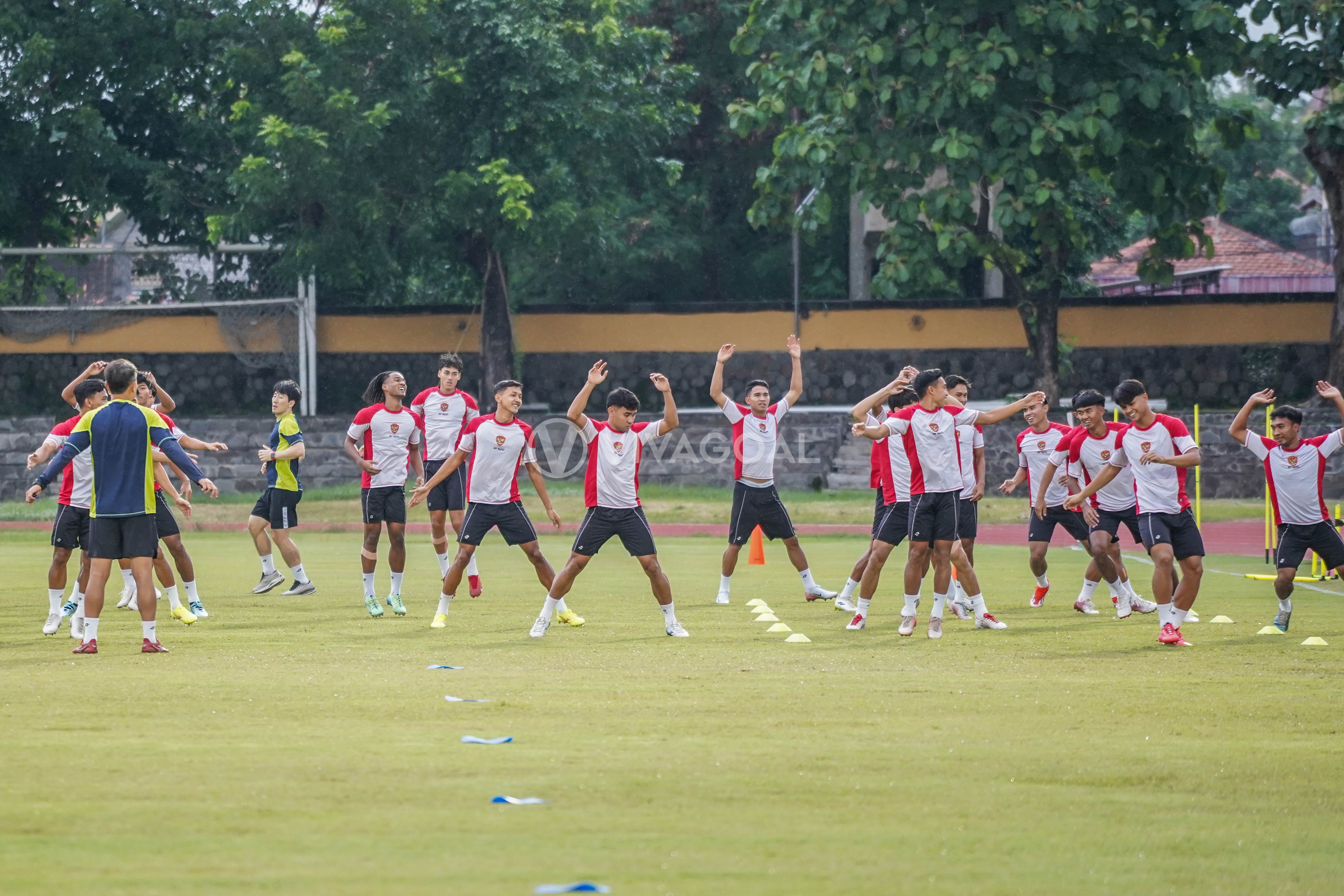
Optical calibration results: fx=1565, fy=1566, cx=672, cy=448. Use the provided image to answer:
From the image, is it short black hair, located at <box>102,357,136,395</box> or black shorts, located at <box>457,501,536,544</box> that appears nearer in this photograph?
short black hair, located at <box>102,357,136,395</box>

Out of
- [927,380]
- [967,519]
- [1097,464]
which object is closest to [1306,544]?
[1097,464]

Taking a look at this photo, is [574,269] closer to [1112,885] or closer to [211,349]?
[211,349]

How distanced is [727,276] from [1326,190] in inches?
560

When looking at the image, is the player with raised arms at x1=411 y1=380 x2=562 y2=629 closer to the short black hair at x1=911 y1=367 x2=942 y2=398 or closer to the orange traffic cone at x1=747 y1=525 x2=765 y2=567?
the short black hair at x1=911 y1=367 x2=942 y2=398

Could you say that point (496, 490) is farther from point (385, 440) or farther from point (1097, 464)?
point (1097, 464)

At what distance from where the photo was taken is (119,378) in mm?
10914

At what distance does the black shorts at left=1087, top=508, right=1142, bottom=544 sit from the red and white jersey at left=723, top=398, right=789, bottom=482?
304cm

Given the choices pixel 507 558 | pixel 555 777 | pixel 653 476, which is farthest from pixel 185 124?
pixel 555 777

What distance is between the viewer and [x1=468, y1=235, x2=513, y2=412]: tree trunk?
3212 centimetres

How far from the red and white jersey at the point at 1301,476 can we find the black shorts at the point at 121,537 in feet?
28.5

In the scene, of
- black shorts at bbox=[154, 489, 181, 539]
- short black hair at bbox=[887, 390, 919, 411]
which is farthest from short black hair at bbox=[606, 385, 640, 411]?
black shorts at bbox=[154, 489, 181, 539]

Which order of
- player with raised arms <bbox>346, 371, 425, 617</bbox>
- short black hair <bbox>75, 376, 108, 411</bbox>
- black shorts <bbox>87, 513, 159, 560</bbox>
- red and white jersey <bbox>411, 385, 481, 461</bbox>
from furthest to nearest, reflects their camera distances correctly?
red and white jersey <bbox>411, 385, 481, 461</bbox>, player with raised arms <bbox>346, 371, 425, 617</bbox>, short black hair <bbox>75, 376, 108, 411</bbox>, black shorts <bbox>87, 513, 159, 560</bbox>

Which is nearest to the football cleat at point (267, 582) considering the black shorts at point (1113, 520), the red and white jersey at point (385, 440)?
the red and white jersey at point (385, 440)

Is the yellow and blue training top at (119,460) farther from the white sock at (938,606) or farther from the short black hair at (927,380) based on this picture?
the white sock at (938,606)
